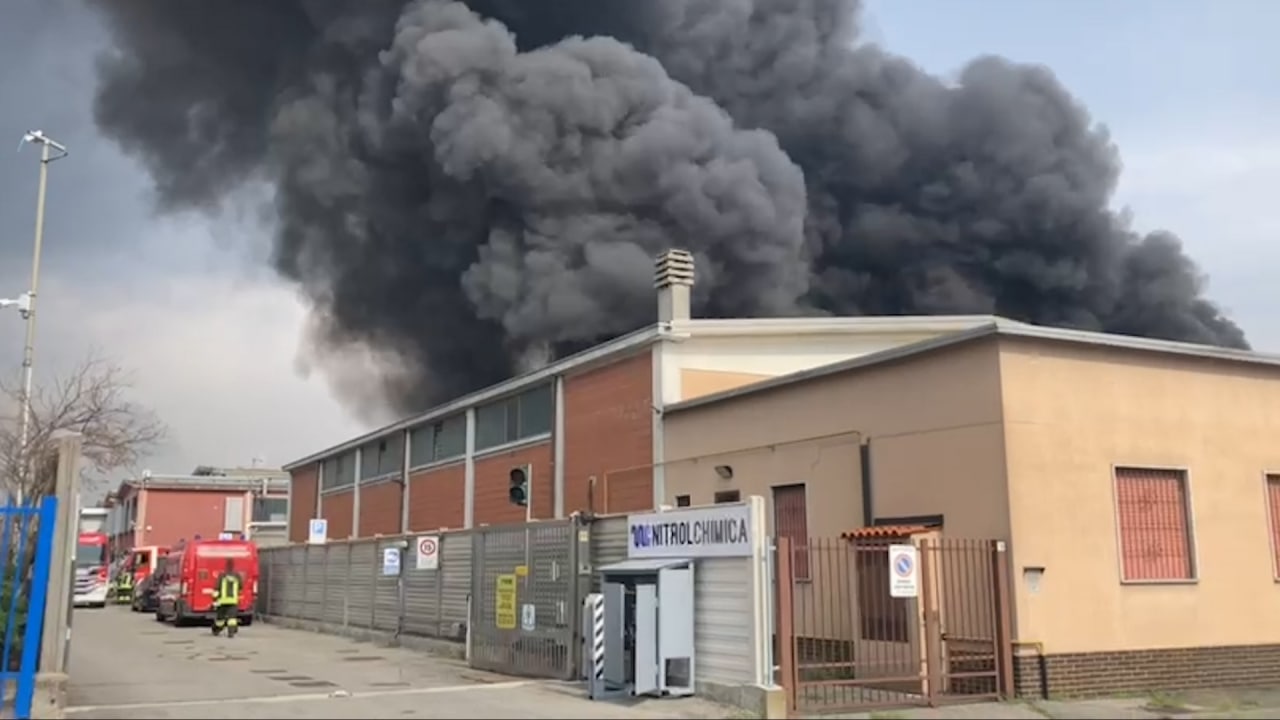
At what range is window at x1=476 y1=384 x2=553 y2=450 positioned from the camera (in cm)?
2617

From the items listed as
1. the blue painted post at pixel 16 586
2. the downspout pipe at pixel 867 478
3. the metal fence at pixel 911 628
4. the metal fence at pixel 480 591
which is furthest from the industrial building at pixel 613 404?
the blue painted post at pixel 16 586

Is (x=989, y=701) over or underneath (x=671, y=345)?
underneath

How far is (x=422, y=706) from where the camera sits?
1331cm

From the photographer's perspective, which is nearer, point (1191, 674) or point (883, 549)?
point (883, 549)

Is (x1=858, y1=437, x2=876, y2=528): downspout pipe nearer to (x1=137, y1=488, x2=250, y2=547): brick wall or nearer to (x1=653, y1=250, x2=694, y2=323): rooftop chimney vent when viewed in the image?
(x1=653, y1=250, x2=694, y2=323): rooftop chimney vent

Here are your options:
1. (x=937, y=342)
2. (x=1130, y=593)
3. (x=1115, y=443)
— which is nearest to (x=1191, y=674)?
(x=1130, y=593)

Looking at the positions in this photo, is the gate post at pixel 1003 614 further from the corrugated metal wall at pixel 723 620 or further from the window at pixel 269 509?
the window at pixel 269 509

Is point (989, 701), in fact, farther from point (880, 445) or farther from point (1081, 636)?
point (880, 445)

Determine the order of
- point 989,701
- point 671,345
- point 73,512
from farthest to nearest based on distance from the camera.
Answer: point 671,345 < point 989,701 < point 73,512

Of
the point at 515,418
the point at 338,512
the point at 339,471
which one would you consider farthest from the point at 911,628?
the point at 339,471

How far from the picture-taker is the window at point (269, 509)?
219 ft

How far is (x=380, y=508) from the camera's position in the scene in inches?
1439

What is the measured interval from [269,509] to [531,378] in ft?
154

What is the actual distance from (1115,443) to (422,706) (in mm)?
9191
